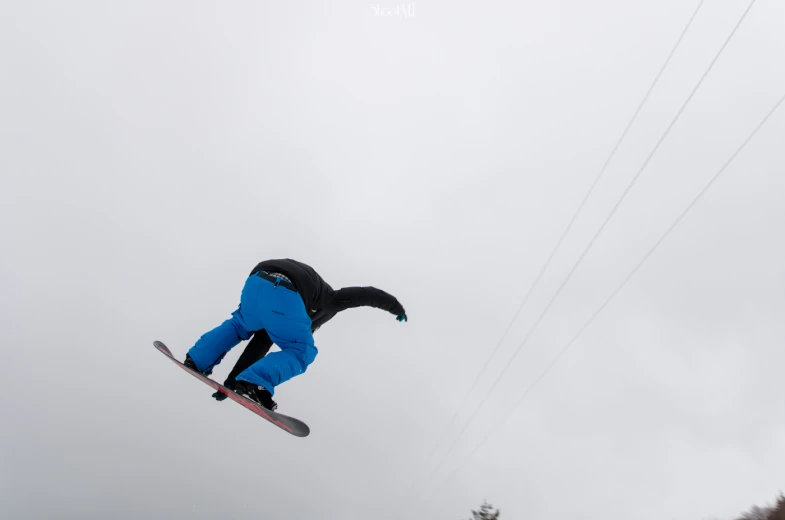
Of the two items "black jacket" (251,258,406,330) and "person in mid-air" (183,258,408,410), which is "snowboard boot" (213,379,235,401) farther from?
"black jacket" (251,258,406,330)

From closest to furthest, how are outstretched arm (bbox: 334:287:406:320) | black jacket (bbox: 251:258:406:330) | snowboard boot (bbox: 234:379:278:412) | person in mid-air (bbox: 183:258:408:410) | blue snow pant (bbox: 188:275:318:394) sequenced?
snowboard boot (bbox: 234:379:278:412), person in mid-air (bbox: 183:258:408:410), blue snow pant (bbox: 188:275:318:394), black jacket (bbox: 251:258:406:330), outstretched arm (bbox: 334:287:406:320)

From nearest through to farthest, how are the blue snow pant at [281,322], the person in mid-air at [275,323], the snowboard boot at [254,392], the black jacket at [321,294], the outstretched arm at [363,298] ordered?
Answer: the snowboard boot at [254,392] → the person in mid-air at [275,323] → the blue snow pant at [281,322] → the black jacket at [321,294] → the outstretched arm at [363,298]

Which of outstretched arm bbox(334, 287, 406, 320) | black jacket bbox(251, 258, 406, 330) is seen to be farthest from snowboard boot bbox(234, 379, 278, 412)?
outstretched arm bbox(334, 287, 406, 320)

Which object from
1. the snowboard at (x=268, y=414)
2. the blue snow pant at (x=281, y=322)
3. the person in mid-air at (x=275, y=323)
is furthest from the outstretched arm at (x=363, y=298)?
the snowboard at (x=268, y=414)

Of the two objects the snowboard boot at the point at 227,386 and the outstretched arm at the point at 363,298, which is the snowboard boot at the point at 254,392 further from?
the outstretched arm at the point at 363,298

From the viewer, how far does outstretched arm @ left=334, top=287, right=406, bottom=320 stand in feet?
16.2

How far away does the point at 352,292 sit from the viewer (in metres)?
4.95

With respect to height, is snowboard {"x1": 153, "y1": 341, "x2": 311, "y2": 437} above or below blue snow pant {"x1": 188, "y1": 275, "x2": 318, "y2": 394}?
below

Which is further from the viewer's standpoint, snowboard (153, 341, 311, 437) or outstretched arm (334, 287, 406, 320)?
outstretched arm (334, 287, 406, 320)

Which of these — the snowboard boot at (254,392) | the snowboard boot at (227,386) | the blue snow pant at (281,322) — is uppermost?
the blue snow pant at (281,322)

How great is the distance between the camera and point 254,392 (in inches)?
159

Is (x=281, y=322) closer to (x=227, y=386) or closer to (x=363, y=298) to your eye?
(x=227, y=386)

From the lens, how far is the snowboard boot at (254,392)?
3992mm

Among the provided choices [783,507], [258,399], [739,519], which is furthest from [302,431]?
[739,519]
